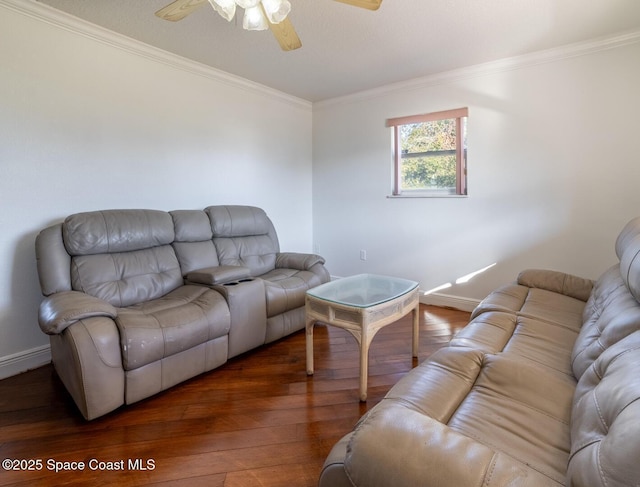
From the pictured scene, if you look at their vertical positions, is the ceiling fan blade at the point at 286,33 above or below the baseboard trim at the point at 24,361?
above

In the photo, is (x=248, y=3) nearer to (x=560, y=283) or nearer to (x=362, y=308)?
(x=362, y=308)

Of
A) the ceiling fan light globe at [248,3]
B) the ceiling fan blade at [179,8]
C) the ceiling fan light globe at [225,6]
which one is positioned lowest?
the ceiling fan light globe at [248,3]

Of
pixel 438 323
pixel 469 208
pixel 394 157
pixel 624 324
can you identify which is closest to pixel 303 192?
pixel 394 157

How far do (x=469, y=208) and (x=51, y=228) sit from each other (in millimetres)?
3526

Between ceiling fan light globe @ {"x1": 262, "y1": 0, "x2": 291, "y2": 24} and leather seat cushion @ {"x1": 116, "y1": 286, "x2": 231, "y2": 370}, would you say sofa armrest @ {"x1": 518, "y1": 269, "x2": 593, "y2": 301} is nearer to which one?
leather seat cushion @ {"x1": 116, "y1": 286, "x2": 231, "y2": 370}

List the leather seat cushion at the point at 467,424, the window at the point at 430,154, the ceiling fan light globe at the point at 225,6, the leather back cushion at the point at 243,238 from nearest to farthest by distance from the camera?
the leather seat cushion at the point at 467,424, the ceiling fan light globe at the point at 225,6, the leather back cushion at the point at 243,238, the window at the point at 430,154

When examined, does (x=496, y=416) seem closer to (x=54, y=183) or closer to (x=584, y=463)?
(x=584, y=463)

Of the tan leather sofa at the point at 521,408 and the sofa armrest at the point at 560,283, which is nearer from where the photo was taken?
the tan leather sofa at the point at 521,408

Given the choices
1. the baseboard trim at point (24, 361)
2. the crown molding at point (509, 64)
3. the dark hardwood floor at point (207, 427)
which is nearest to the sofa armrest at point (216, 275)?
the dark hardwood floor at point (207, 427)

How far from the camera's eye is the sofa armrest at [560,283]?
2.25m

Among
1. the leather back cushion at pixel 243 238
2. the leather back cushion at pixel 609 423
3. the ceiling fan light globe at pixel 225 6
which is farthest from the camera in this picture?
the leather back cushion at pixel 243 238

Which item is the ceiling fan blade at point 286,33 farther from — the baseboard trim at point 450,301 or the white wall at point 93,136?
the baseboard trim at point 450,301

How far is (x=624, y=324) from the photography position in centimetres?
123

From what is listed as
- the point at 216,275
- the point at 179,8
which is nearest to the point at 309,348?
the point at 216,275
